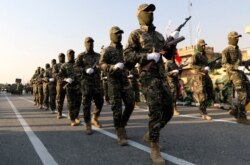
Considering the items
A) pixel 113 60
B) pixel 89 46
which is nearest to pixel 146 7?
pixel 113 60

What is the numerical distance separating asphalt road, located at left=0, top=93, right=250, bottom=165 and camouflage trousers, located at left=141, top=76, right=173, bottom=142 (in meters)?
0.45

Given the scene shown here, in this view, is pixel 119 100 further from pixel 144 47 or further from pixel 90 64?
pixel 90 64

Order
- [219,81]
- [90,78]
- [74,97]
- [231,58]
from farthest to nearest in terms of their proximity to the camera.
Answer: [219,81]
[74,97]
[231,58]
[90,78]

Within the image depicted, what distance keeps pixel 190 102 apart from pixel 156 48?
11.0 meters

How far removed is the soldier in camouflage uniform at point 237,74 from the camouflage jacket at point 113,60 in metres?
3.09

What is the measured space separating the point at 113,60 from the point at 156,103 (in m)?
2.28

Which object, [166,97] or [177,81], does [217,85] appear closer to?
[177,81]

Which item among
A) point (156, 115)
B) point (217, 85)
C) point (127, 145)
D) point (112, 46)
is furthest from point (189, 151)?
point (217, 85)

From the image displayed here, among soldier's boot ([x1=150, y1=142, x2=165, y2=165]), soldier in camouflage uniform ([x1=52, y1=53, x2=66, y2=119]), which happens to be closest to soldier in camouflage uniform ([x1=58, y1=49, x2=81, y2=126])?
soldier in camouflage uniform ([x1=52, y1=53, x2=66, y2=119])

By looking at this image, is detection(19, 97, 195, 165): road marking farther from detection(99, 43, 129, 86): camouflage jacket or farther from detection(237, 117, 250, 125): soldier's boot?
detection(237, 117, 250, 125): soldier's boot

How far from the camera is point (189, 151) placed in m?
5.89

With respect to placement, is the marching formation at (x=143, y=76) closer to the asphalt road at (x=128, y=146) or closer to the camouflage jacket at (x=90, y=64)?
the camouflage jacket at (x=90, y=64)

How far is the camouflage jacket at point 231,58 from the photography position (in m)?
9.41

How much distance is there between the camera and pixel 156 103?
557 cm
